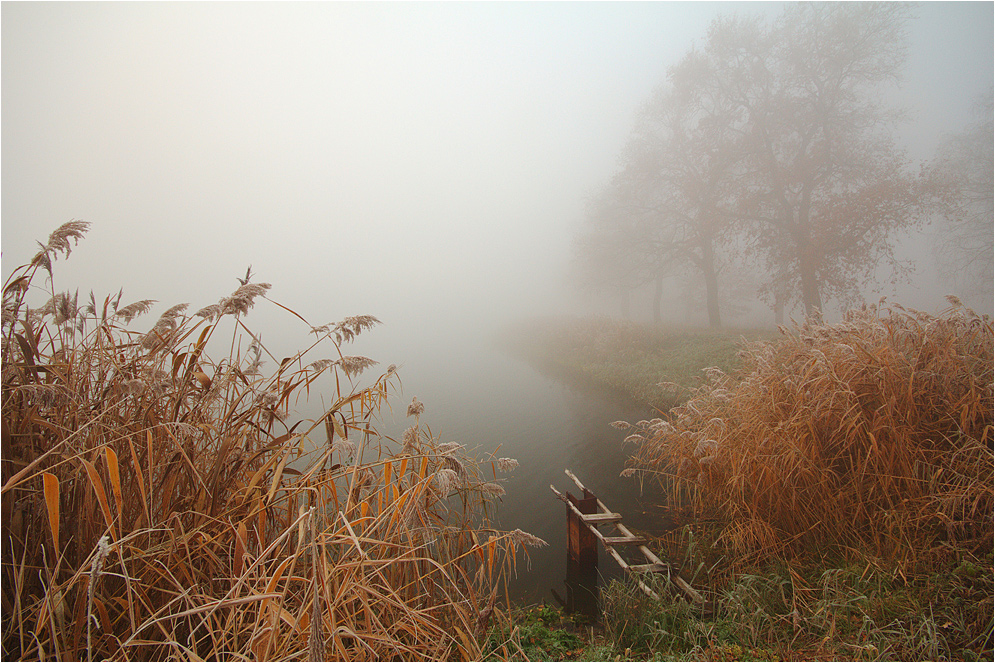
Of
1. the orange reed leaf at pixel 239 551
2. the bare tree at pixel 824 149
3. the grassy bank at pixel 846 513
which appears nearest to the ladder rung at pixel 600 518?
the grassy bank at pixel 846 513

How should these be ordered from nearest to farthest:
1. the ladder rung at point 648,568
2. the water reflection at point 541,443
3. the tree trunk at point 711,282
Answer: the ladder rung at point 648,568, the water reflection at point 541,443, the tree trunk at point 711,282

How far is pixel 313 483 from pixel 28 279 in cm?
143

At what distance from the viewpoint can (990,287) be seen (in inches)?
411

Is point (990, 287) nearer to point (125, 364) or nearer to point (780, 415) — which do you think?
point (780, 415)

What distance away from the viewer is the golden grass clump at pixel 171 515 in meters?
1.29

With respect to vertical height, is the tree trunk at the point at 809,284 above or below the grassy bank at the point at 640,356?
above

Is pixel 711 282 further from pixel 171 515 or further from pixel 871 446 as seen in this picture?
pixel 171 515

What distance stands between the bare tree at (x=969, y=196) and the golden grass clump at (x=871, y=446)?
994 centimetres

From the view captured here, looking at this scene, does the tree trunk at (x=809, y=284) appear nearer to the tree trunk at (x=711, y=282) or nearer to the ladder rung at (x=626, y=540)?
the tree trunk at (x=711, y=282)

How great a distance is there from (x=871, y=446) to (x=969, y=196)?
41.0 feet

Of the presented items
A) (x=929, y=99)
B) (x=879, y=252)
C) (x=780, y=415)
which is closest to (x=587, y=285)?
(x=879, y=252)

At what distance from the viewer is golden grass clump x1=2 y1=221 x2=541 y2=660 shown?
1.29 metres

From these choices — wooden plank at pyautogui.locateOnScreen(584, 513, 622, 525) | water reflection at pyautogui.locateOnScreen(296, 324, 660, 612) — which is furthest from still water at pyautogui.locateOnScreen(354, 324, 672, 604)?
wooden plank at pyautogui.locateOnScreen(584, 513, 622, 525)

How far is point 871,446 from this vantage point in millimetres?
2822
